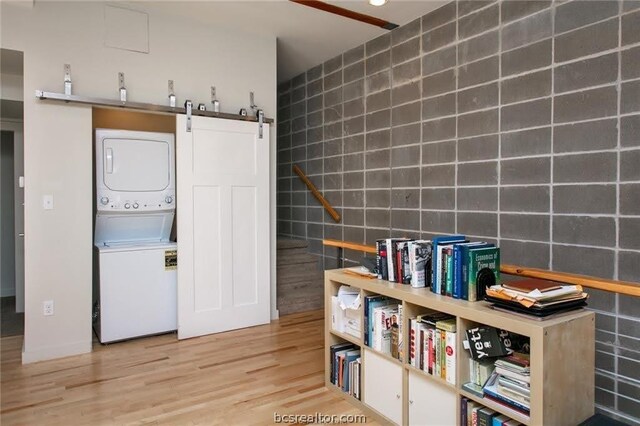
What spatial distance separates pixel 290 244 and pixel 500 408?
328cm

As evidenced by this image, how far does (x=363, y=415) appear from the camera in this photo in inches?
92.9

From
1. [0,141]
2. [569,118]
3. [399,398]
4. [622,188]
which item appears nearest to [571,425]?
[399,398]

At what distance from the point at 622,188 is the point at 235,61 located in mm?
3266

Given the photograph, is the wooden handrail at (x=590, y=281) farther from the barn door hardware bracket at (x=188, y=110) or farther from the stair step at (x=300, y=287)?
the barn door hardware bracket at (x=188, y=110)

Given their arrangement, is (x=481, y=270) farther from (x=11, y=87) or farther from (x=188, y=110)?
(x=11, y=87)

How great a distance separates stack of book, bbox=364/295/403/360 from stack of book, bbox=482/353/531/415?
52cm

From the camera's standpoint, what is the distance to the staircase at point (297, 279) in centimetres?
443

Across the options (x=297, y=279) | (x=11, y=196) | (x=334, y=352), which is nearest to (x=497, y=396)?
(x=334, y=352)

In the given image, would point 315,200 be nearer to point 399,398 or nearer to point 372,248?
point 372,248

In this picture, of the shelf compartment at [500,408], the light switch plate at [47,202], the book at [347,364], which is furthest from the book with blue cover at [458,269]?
the light switch plate at [47,202]

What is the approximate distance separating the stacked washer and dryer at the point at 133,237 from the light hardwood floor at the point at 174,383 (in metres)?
0.22

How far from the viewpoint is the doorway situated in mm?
3816

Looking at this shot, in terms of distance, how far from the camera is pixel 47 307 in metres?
3.14

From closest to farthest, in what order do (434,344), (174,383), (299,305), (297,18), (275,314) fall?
(434,344)
(174,383)
(297,18)
(275,314)
(299,305)
